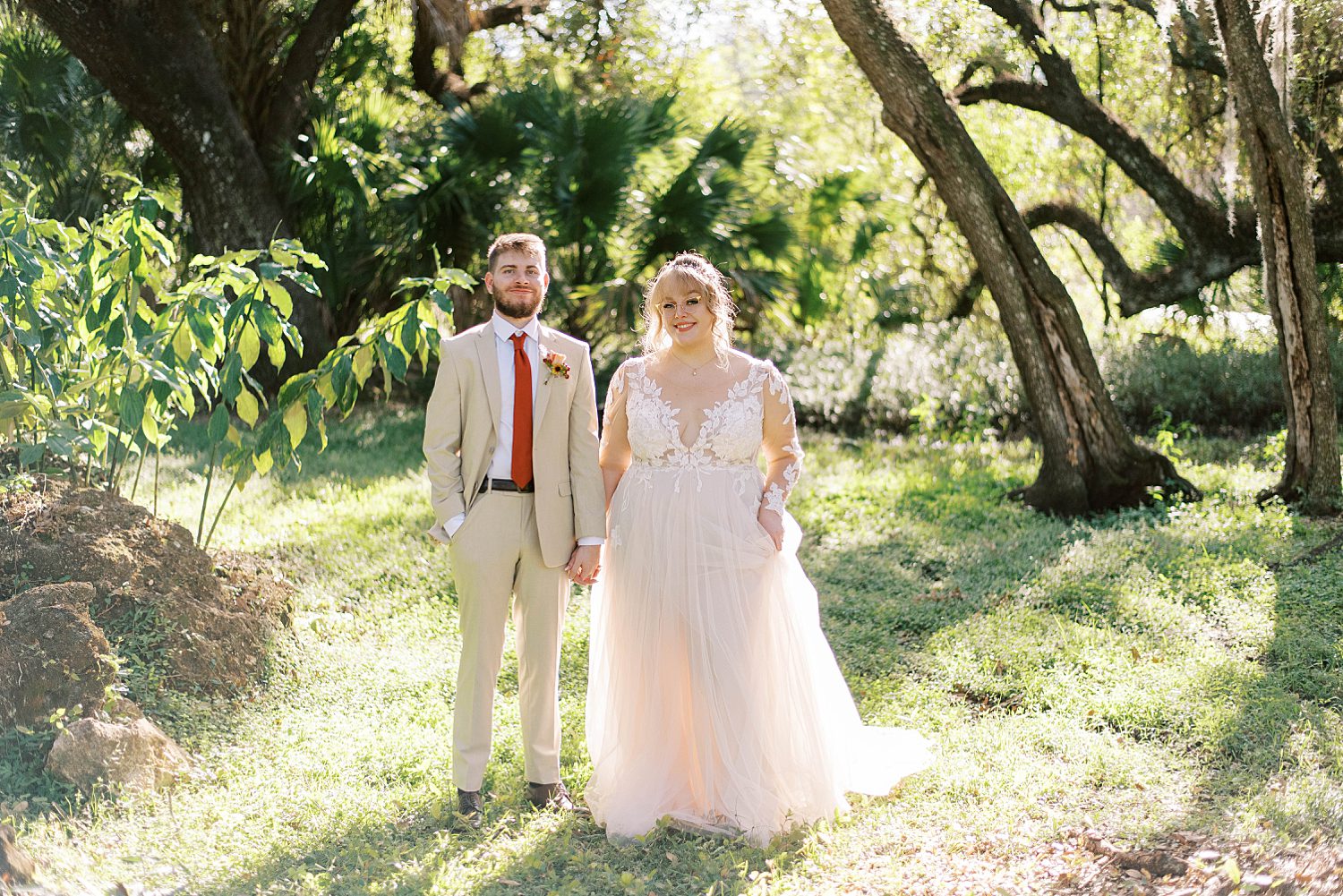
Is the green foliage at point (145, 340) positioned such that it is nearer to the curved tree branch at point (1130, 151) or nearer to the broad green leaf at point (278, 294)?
the broad green leaf at point (278, 294)

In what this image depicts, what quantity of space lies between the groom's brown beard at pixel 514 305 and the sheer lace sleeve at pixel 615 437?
1.60 ft

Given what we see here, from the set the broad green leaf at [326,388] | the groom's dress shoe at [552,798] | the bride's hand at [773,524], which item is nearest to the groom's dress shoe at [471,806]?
the groom's dress shoe at [552,798]

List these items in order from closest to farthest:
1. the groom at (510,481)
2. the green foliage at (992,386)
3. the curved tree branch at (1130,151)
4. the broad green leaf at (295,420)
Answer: the groom at (510,481) < the broad green leaf at (295,420) < the curved tree branch at (1130,151) < the green foliage at (992,386)

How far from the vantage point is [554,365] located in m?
4.38

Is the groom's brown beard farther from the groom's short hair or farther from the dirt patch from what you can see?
the dirt patch

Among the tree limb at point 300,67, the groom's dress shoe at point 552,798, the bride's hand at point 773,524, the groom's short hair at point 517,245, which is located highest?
the tree limb at point 300,67

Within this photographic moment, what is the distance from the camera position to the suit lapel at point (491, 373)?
171 inches

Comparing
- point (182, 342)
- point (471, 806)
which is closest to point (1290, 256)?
point (471, 806)

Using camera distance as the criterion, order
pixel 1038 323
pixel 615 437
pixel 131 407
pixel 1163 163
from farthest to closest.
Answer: pixel 1163 163
pixel 1038 323
pixel 131 407
pixel 615 437

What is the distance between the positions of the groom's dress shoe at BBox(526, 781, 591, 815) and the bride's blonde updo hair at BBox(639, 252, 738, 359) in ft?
5.67

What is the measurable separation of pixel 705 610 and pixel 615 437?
0.77 meters

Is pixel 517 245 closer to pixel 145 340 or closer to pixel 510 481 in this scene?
pixel 510 481

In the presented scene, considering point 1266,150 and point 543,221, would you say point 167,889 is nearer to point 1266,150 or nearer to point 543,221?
point 1266,150

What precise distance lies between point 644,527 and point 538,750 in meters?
0.93
